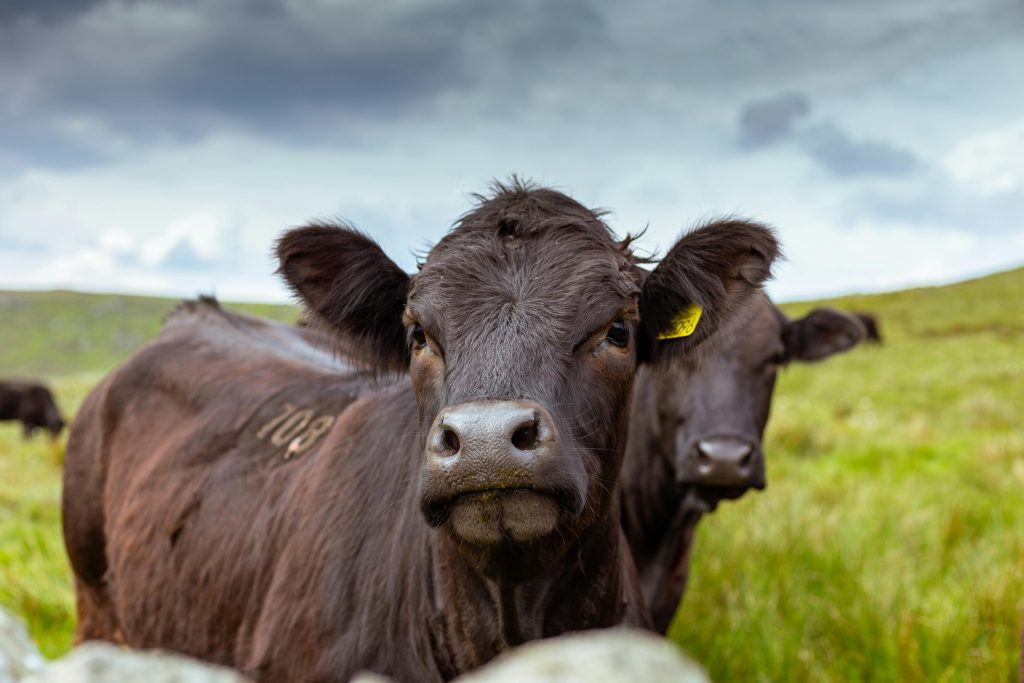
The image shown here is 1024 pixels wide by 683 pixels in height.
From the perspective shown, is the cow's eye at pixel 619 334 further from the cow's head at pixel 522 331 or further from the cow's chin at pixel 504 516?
the cow's chin at pixel 504 516

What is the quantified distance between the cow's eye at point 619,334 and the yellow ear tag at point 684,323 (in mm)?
386

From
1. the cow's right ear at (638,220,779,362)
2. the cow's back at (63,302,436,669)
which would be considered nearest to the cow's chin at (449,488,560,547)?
the cow's back at (63,302,436,669)

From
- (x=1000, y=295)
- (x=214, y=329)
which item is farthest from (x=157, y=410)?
(x=1000, y=295)

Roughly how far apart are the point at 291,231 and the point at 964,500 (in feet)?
21.1

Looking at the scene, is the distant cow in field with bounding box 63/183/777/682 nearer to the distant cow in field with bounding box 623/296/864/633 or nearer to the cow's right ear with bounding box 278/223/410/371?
the cow's right ear with bounding box 278/223/410/371

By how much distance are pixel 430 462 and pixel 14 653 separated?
3.88 feet

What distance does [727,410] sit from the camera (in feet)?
16.1

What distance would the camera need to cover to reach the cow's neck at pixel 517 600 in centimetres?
279

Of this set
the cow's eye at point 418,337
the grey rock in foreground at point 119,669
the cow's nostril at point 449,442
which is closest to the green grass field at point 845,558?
the cow's eye at point 418,337

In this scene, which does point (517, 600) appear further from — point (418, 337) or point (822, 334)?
point (822, 334)

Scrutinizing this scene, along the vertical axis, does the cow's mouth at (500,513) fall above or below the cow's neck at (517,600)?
above

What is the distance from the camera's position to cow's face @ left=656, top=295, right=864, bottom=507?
469 centimetres

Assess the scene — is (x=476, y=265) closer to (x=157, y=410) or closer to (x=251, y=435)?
(x=251, y=435)

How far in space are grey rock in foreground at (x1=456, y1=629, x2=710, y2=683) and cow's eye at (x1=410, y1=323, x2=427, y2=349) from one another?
85.1 inches
